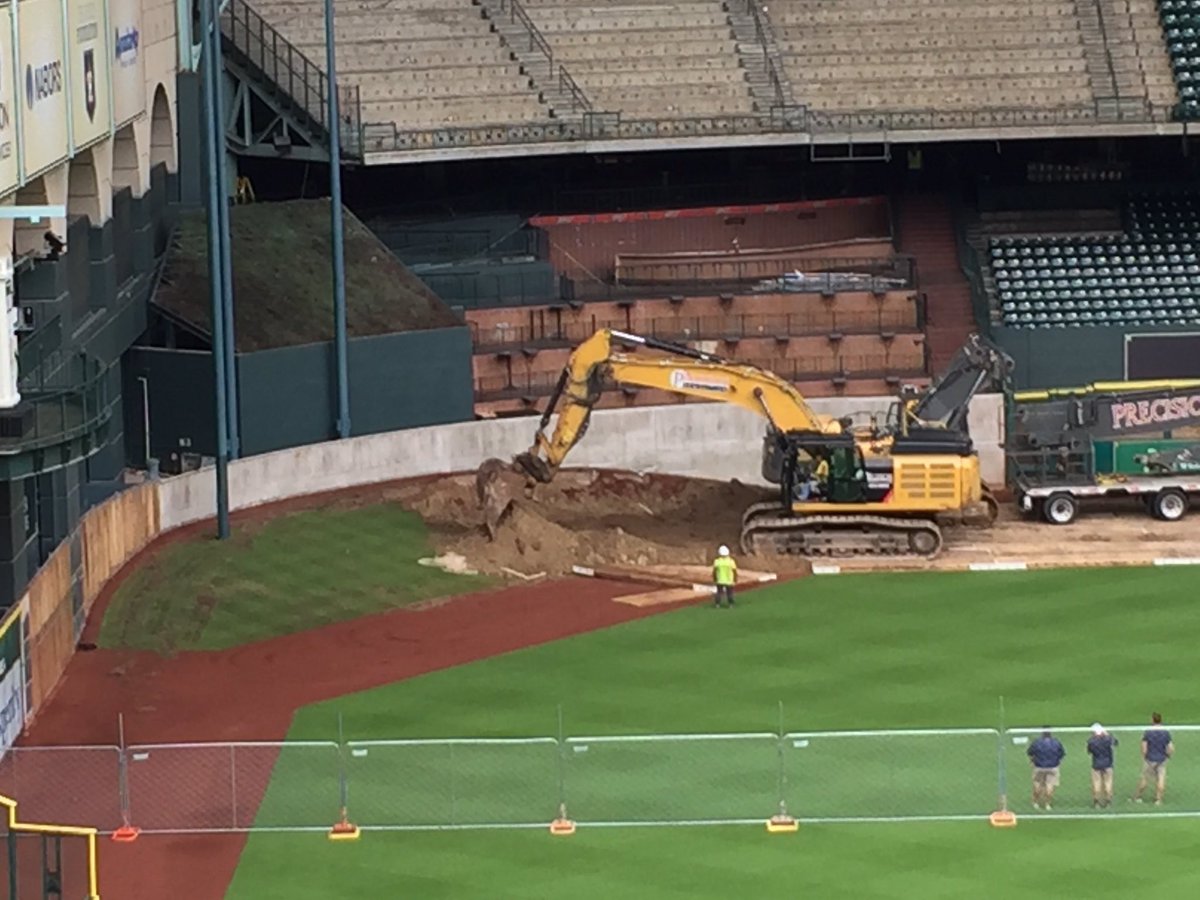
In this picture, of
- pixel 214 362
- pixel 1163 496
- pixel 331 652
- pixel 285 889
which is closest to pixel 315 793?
pixel 285 889

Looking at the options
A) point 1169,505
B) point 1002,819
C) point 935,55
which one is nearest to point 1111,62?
point 935,55

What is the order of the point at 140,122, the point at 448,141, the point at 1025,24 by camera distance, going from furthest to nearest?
the point at 1025,24, the point at 448,141, the point at 140,122

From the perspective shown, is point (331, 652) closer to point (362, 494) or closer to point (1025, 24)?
point (362, 494)

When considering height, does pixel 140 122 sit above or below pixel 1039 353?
above

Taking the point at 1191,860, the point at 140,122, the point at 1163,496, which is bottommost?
the point at 1191,860

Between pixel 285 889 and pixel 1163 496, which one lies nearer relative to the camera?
pixel 285 889

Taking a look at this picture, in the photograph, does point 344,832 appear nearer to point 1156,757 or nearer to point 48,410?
point 48,410

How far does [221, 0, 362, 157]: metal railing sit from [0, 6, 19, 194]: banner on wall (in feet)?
70.3

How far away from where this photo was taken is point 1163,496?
55.8 meters

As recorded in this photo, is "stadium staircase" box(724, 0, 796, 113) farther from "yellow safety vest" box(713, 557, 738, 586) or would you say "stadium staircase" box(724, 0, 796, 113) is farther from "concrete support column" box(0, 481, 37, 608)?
"concrete support column" box(0, 481, 37, 608)

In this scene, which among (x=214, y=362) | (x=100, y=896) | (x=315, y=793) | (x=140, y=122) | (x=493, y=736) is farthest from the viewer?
(x=140, y=122)

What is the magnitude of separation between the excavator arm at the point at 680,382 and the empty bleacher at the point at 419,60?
1381 cm

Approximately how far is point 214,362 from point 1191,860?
25.4 meters

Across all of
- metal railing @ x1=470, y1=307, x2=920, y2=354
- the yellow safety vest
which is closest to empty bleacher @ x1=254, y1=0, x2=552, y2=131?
metal railing @ x1=470, y1=307, x2=920, y2=354
